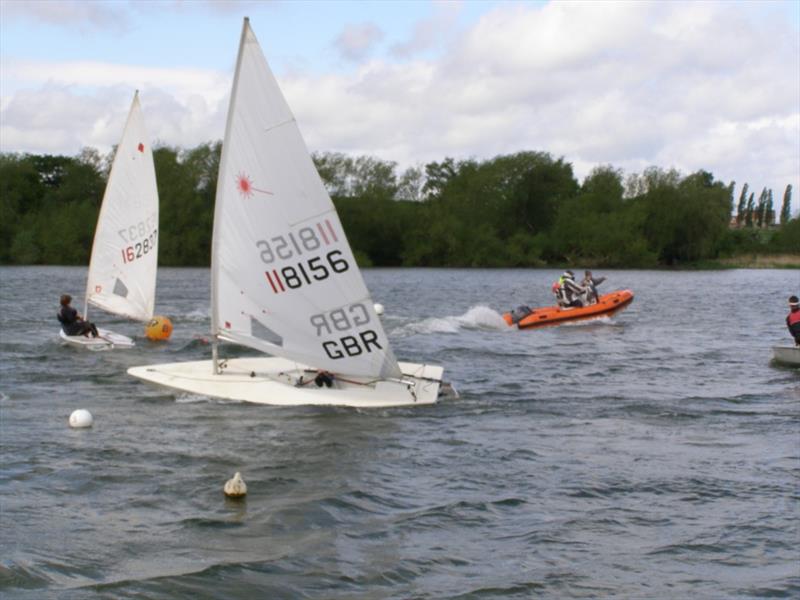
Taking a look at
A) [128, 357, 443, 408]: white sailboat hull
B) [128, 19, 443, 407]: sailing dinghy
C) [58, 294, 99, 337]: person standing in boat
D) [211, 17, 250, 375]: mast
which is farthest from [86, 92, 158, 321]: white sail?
[128, 19, 443, 407]: sailing dinghy

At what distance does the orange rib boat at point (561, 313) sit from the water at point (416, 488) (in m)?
9.56

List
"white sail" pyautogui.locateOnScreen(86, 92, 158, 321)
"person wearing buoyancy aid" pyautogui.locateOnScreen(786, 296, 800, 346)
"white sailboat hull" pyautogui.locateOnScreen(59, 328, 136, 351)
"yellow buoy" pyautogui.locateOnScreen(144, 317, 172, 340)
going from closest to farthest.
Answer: "person wearing buoyancy aid" pyautogui.locateOnScreen(786, 296, 800, 346), "white sailboat hull" pyautogui.locateOnScreen(59, 328, 136, 351), "white sail" pyautogui.locateOnScreen(86, 92, 158, 321), "yellow buoy" pyautogui.locateOnScreen(144, 317, 172, 340)

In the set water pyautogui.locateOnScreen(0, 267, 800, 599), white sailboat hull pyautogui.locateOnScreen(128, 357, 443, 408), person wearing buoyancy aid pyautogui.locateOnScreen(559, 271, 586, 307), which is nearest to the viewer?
water pyautogui.locateOnScreen(0, 267, 800, 599)

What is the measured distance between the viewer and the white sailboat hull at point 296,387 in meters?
16.2

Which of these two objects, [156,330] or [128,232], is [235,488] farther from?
[156,330]

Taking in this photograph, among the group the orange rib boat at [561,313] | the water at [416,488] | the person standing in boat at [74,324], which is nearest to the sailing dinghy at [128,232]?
the person standing in boat at [74,324]

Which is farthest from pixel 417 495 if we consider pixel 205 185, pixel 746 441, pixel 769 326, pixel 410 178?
pixel 410 178

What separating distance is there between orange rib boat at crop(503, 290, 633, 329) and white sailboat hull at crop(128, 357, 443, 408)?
16122 millimetres

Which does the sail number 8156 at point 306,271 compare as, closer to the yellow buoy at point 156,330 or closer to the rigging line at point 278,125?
the rigging line at point 278,125

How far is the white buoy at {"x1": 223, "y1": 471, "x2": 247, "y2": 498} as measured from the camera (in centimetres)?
1183

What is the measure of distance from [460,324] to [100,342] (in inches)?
513

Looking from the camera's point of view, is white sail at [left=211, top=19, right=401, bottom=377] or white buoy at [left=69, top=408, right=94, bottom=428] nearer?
white buoy at [left=69, top=408, right=94, bottom=428]

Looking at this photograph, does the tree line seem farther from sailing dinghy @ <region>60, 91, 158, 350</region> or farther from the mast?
the mast

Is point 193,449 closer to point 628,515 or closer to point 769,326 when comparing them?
point 628,515
